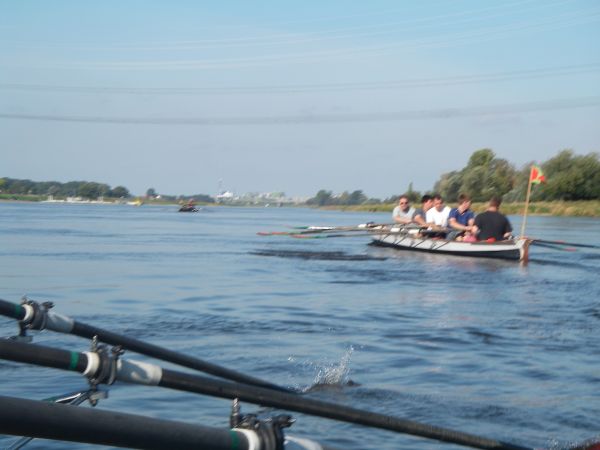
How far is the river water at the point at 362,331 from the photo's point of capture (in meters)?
7.39

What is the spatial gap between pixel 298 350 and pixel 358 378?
178 cm

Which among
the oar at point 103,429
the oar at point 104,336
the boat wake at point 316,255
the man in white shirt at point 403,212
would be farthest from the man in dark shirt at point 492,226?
the oar at point 103,429

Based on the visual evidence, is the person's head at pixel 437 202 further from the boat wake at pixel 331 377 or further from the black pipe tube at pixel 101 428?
the black pipe tube at pixel 101 428

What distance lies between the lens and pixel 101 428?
94.0 inches

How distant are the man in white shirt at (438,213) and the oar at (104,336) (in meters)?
20.4

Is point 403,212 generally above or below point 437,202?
below

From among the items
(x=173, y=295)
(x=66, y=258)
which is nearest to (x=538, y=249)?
(x=66, y=258)

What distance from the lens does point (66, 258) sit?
2359 cm

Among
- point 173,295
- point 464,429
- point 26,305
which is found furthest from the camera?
point 173,295

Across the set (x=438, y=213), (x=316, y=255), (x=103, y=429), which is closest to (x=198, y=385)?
(x=103, y=429)

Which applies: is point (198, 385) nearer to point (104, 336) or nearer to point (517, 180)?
point (104, 336)

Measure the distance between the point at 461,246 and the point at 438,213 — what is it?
87.5 inches

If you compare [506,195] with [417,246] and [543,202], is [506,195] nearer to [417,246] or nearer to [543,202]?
[543,202]

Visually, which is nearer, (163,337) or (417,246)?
(163,337)
